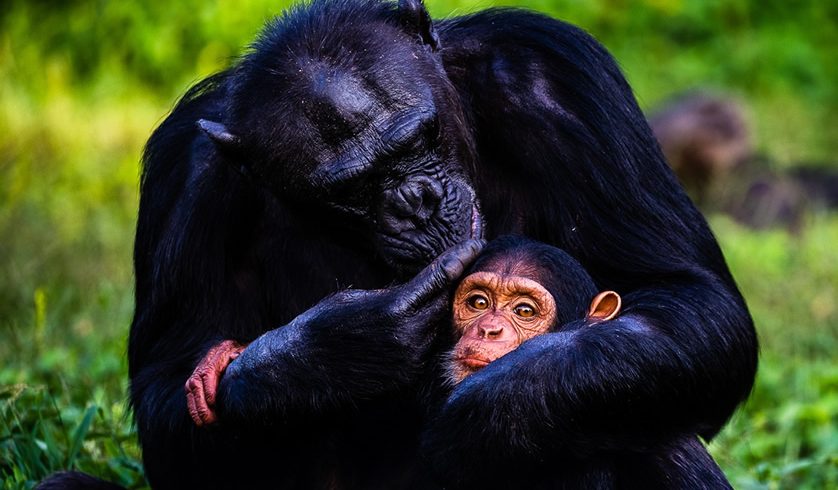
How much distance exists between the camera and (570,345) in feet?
13.8

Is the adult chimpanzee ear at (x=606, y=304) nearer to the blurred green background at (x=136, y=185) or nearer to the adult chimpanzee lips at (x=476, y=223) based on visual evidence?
the adult chimpanzee lips at (x=476, y=223)

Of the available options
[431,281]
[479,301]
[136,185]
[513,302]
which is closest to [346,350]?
[431,281]

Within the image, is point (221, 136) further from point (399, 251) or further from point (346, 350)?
point (346, 350)

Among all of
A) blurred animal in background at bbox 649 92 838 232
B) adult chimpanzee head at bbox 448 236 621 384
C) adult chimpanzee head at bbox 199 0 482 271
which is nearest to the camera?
adult chimpanzee head at bbox 448 236 621 384

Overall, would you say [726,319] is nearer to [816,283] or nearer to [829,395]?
[829,395]

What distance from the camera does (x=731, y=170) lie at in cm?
1451

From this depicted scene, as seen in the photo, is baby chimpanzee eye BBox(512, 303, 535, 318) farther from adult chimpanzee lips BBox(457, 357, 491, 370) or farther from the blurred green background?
the blurred green background

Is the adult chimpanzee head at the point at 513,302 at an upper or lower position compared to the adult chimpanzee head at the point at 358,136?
lower

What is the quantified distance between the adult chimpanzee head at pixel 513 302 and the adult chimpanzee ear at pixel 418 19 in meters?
0.89

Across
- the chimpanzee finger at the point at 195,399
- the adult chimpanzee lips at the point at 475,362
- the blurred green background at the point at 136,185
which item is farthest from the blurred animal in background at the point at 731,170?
the chimpanzee finger at the point at 195,399

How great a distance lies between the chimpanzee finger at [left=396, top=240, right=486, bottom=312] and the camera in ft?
14.0

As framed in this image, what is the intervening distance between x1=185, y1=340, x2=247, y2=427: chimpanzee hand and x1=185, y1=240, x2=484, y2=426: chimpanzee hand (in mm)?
147

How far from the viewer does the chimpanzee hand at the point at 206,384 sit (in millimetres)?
4570

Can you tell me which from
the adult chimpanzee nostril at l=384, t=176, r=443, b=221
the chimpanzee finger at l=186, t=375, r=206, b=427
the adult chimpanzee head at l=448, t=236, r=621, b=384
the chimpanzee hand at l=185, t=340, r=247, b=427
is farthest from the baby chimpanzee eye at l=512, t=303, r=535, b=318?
the chimpanzee finger at l=186, t=375, r=206, b=427
